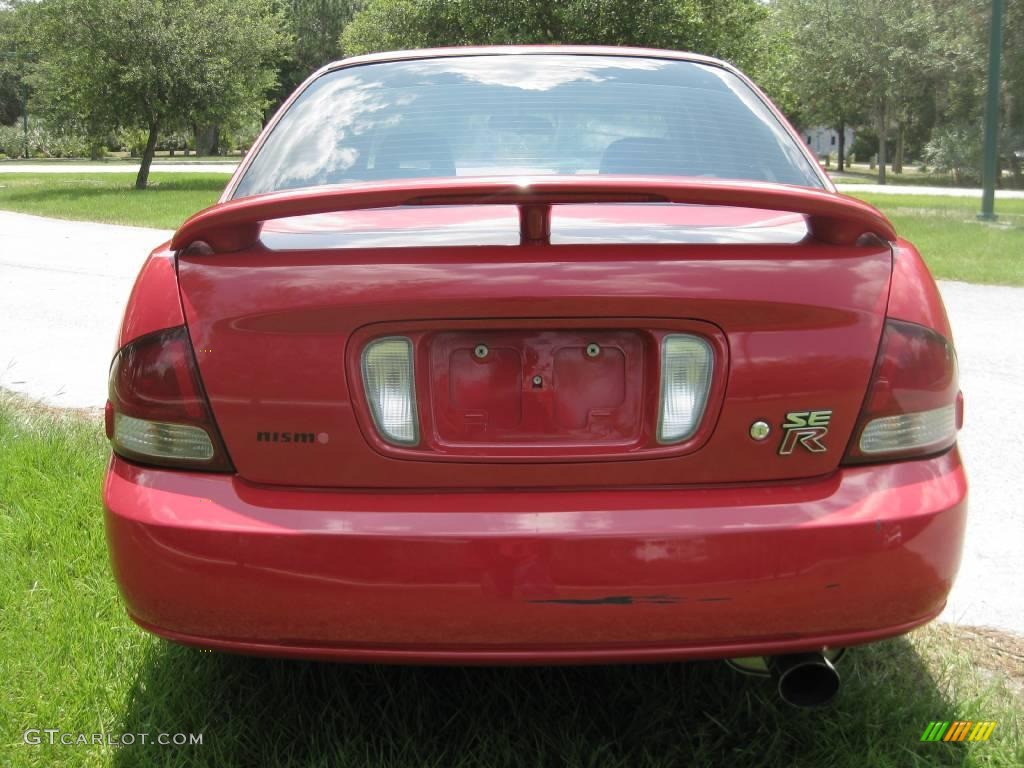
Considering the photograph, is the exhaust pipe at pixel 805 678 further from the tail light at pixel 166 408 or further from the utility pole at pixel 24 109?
the utility pole at pixel 24 109

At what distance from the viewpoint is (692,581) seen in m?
1.84

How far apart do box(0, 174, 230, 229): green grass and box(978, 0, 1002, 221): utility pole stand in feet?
37.7

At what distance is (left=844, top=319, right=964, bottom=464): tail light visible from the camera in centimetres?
197

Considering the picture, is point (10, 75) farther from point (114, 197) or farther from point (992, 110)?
point (992, 110)

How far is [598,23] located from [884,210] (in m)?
7.11

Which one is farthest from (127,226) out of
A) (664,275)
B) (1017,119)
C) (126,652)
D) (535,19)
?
(1017,119)

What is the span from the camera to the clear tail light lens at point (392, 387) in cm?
191

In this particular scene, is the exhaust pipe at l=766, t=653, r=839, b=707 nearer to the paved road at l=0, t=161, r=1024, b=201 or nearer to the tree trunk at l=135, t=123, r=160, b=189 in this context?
the paved road at l=0, t=161, r=1024, b=201

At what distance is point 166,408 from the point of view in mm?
1995

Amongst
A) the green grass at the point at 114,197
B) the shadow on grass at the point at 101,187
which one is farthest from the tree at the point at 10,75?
the shadow on grass at the point at 101,187

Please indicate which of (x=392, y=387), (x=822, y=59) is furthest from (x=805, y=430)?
(x=822, y=59)

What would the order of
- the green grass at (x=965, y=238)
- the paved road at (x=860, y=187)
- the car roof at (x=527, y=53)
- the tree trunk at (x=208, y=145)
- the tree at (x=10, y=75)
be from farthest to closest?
the tree at (x=10, y=75)
the tree trunk at (x=208, y=145)
the paved road at (x=860, y=187)
the green grass at (x=965, y=238)
the car roof at (x=527, y=53)
